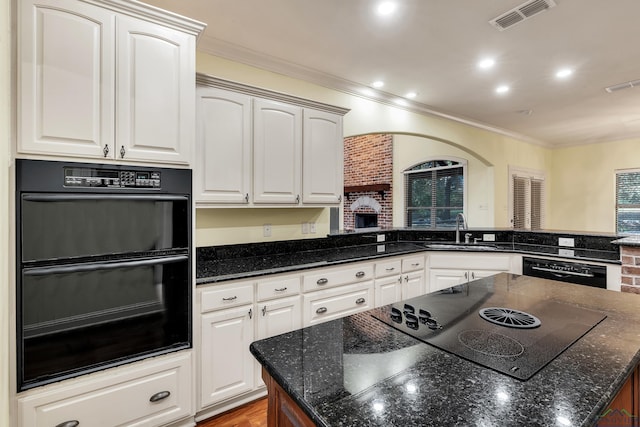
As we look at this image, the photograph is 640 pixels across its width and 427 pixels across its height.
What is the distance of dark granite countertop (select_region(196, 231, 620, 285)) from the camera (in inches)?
92.6

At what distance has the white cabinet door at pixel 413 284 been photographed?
129 inches

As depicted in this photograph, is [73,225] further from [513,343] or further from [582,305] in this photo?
[582,305]

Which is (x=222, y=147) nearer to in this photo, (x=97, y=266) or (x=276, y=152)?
(x=276, y=152)

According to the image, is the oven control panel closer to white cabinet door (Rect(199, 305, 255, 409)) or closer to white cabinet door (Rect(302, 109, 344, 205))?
white cabinet door (Rect(199, 305, 255, 409))

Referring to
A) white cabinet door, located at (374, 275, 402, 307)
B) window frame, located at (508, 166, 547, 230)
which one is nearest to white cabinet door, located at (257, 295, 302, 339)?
white cabinet door, located at (374, 275, 402, 307)

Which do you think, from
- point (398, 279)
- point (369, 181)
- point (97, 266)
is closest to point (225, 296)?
point (97, 266)

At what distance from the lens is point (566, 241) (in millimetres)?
3383

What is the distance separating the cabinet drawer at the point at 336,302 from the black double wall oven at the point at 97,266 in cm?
A: 93

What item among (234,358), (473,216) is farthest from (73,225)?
(473,216)

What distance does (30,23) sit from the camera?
1442 millimetres

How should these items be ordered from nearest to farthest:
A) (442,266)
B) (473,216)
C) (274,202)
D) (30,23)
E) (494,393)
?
(494,393) → (30,23) → (274,202) → (442,266) → (473,216)

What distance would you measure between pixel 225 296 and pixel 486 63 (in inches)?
125

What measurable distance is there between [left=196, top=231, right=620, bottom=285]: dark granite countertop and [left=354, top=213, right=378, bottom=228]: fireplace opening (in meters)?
3.22

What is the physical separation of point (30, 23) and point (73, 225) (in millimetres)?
932
